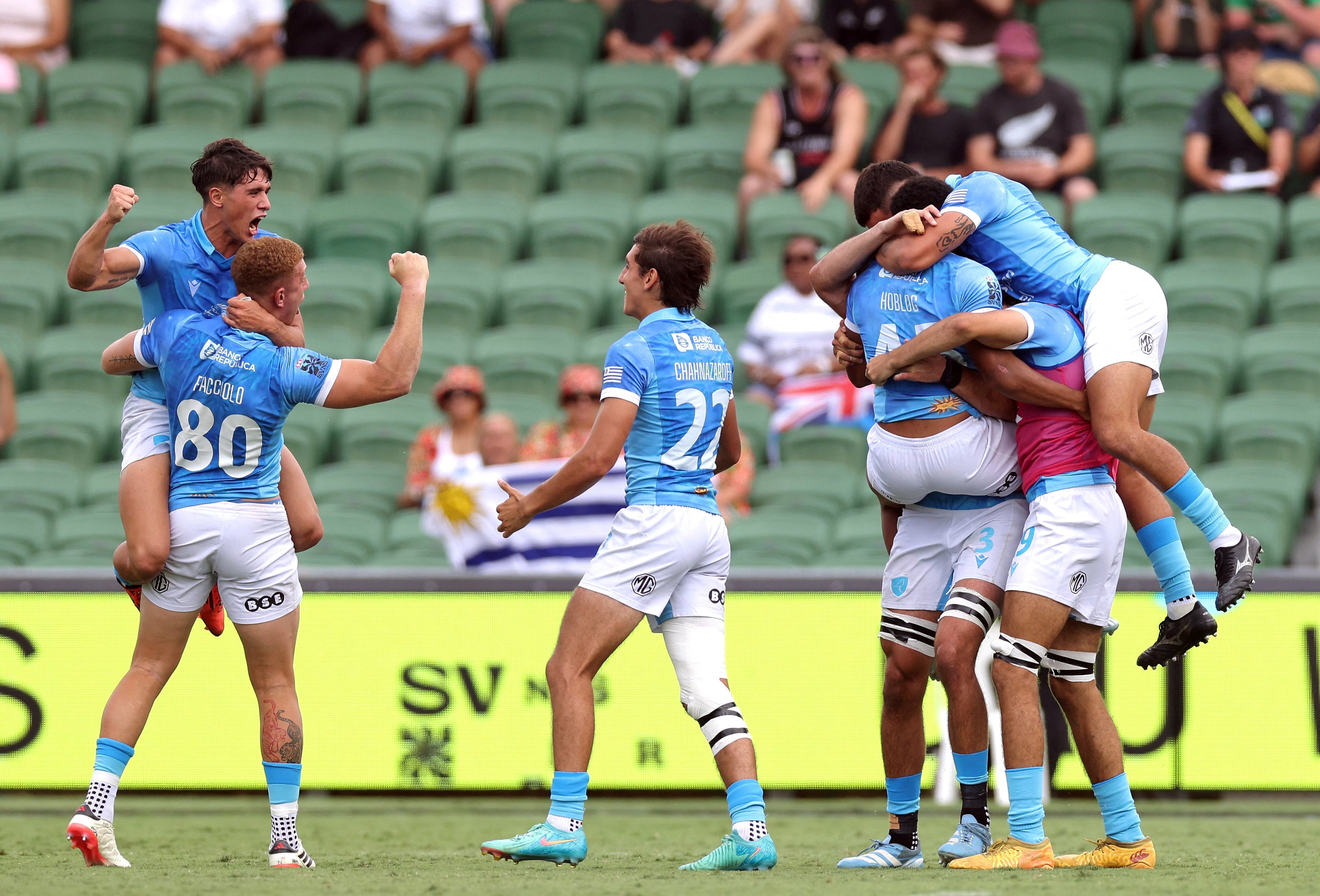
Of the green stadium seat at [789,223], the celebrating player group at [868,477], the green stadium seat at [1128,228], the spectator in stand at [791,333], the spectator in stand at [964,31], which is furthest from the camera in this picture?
the spectator in stand at [964,31]

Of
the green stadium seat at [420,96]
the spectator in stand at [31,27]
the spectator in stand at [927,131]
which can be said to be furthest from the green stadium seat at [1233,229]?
the spectator in stand at [31,27]

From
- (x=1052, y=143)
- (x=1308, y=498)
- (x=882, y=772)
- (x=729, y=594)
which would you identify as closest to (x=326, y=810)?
(x=729, y=594)

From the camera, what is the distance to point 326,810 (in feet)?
24.5

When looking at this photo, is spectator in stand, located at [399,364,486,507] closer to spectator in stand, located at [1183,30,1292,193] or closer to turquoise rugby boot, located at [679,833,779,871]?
turquoise rugby boot, located at [679,833,779,871]

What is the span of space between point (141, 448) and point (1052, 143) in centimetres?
768

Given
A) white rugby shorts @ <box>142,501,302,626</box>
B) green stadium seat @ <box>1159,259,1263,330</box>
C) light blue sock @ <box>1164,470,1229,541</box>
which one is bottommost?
white rugby shorts @ <box>142,501,302,626</box>

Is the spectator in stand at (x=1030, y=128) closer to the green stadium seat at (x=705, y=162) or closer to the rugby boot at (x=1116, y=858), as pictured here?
the green stadium seat at (x=705, y=162)

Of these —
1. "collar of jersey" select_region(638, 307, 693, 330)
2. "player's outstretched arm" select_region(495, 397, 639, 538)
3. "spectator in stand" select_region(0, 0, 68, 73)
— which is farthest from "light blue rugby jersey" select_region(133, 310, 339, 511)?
"spectator in stand" select_region(0, 0, 68, 73)

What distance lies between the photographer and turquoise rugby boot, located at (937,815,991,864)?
5223mm

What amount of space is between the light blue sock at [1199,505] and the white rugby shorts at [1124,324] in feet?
1.08

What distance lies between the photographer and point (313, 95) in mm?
12797

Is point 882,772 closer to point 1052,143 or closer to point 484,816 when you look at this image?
point 484,816

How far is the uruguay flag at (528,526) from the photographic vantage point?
8.65 m

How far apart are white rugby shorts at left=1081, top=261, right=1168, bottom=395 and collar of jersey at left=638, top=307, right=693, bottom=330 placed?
1283 mm
